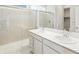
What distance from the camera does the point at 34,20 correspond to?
7.05 ft

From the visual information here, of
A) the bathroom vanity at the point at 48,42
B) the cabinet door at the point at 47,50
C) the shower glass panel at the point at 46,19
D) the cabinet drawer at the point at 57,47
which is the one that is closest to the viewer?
the cabinet drawer at the point at 57,47

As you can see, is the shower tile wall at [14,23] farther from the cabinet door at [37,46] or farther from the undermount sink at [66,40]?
the undermount sink at [66,40]

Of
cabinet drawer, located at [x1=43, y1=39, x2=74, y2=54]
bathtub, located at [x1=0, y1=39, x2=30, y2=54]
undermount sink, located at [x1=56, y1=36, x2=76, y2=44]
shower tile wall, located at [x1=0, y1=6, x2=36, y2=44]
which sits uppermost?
shower tile wall, located at [x1=0, y1=6, x2=36, y2=44]

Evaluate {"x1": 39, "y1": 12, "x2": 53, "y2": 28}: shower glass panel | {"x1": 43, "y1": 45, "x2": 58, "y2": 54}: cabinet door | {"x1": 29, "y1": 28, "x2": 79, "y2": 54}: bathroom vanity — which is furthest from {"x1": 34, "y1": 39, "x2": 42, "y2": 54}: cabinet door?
{"x1": 39, "y1": 12, "x2": 53, "y2": 28}: shower glass panel

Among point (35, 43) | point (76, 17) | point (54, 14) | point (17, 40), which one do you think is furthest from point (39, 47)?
point (76, 17)

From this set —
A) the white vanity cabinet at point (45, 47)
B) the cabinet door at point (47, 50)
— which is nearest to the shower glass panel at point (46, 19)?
the white vanity cabinet at point (45, 47)

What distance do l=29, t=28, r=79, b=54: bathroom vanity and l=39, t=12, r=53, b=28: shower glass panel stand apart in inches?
4.5

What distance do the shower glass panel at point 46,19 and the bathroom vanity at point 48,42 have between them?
11cm

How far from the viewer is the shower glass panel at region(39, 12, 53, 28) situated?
79.7 inches

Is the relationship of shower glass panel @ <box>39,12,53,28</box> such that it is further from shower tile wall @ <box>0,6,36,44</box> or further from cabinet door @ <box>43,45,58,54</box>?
cabinet door @ <box>43,45,58,54</box>

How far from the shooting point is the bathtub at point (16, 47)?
82.4 inches

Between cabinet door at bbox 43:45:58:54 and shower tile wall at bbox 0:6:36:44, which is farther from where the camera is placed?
shower tile wall at bbox 0:6:36:44
